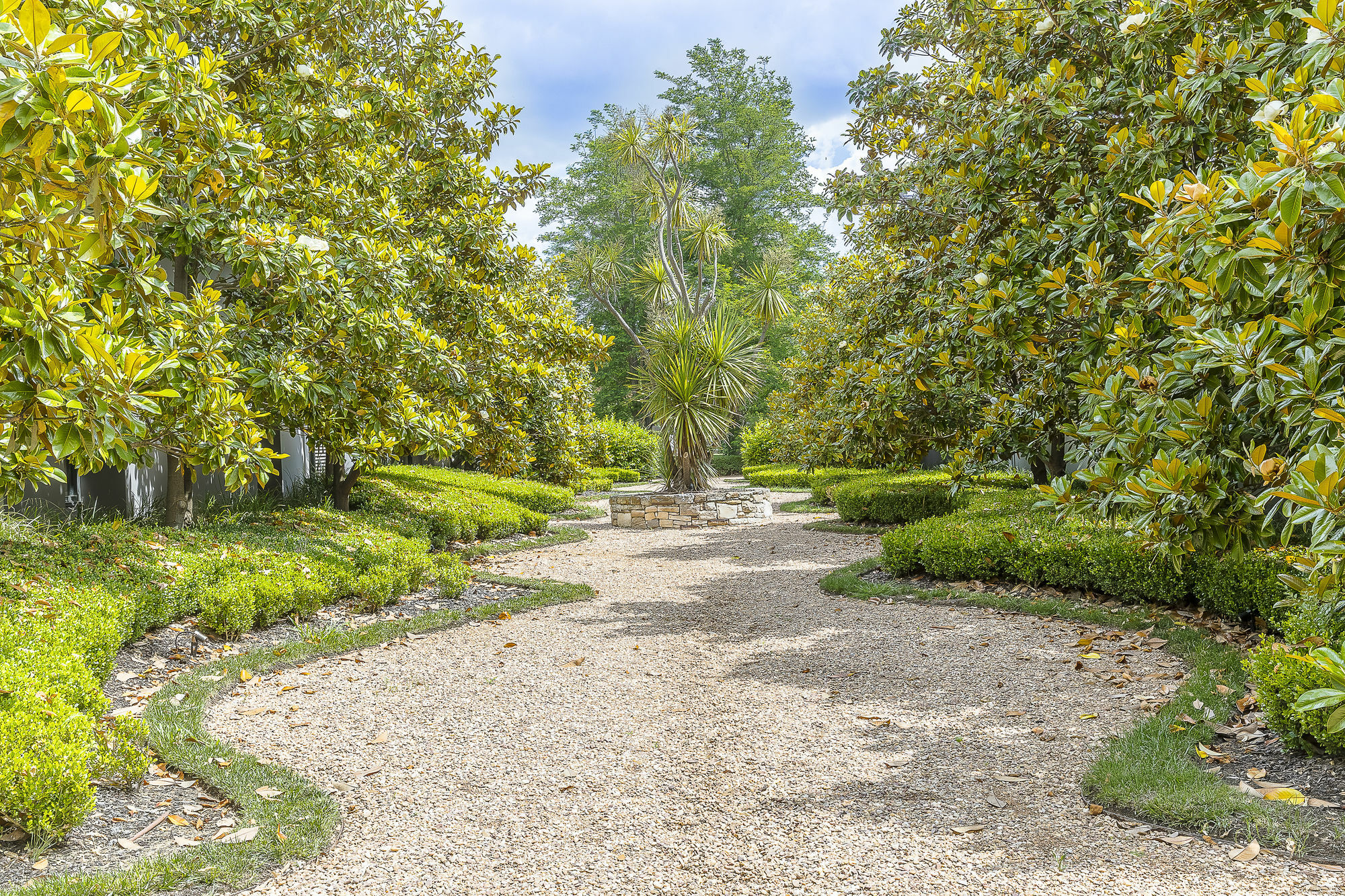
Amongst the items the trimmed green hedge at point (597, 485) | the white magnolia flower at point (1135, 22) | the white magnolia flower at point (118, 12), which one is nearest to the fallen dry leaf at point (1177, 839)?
the white magnolia flower at point (1135, 22)

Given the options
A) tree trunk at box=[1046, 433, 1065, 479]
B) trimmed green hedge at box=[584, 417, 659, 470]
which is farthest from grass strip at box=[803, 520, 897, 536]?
trimmed green hedge at box=[584, 417, 659, 470]

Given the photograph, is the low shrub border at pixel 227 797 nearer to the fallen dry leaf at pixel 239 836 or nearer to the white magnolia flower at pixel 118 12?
the fallen dry leaf at pixel 239 836

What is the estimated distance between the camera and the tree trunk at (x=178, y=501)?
6.84m

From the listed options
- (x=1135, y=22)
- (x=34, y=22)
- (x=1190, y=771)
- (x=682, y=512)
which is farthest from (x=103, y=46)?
(x=682, y=512)

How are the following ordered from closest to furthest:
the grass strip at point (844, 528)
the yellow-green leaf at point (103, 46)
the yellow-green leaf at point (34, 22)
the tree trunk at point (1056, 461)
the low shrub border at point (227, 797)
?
the yellow-green leaf at point (34, 22) → the yellow-green leaf at point (103, 46) → the low shrub border at point (227, 797) → the tree trunk at point (1056, 461) → the grass strip at point (844, 528)

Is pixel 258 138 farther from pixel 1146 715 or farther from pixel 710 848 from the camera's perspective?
pixel 1146 715

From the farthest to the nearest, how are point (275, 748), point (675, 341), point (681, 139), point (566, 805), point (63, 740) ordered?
A: point (681, 139) < point (675, 341) < point (275, 748) < point (566, 805) < point (63, 740)

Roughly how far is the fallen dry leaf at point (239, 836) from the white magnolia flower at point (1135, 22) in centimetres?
597

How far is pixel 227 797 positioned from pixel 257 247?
4.00 metres

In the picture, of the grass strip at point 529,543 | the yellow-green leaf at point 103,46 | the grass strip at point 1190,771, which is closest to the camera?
the yellow-green leaf at point 103,46

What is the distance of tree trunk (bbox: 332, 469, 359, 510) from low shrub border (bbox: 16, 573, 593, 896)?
3966 millimetres

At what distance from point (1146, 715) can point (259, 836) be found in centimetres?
384

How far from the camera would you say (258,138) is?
19.0ft

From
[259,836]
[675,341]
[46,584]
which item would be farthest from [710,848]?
[675,341]
